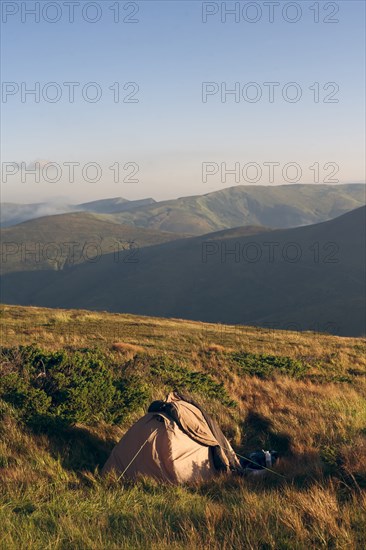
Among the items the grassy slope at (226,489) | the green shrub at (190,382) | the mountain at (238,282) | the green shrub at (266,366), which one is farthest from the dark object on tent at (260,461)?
the mountain at (238,282)

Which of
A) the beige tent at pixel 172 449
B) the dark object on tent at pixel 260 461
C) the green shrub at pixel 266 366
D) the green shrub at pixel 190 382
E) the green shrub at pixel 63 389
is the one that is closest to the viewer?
the beige tent at pixel 172 449

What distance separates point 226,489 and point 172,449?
100 centimetres

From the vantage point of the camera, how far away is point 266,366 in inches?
673

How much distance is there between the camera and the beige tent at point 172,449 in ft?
26.8

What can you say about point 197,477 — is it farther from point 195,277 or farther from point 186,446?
point 195,277

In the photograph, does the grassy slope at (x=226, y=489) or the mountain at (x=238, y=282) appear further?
the mountain at (x=238, y=282)

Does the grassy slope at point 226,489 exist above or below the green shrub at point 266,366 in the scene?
above

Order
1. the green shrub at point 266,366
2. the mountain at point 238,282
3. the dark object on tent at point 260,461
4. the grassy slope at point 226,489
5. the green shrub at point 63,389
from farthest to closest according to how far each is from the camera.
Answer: the mountain at point 238,282 < the green shrub at point 266,366 < the green shrub at point 63,389 < the dark object on tent at point 260,461 < the grassy slope at point 226,489

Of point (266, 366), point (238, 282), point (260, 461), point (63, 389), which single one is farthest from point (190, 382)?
point (238, 282)

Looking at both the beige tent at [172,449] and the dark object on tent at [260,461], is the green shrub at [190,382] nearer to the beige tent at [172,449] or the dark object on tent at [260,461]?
the dark object on tent at [260,461]

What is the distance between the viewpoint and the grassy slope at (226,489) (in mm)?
5125

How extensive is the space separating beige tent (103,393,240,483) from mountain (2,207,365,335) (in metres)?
56.2

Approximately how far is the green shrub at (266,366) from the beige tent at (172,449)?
22.9 feet

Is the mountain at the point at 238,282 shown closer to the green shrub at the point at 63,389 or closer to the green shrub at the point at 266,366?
the green shrub at the point at 266,366
